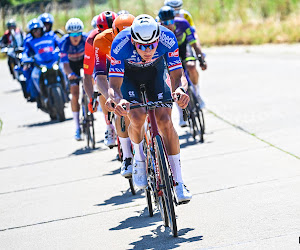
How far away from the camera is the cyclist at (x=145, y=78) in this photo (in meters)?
6.50

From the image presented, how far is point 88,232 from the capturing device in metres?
7.10

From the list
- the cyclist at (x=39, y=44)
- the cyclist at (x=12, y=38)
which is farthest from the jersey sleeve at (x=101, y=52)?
the cyclist at (x=12, y=38)

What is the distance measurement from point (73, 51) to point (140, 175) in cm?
566

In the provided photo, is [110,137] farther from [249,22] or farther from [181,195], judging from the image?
[249,22]

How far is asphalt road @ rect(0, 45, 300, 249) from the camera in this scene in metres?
6.57

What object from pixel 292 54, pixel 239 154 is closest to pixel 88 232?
pixel 239 154

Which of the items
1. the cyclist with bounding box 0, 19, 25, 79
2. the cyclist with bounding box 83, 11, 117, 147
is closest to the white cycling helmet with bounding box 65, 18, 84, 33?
the cyclist with bounding box 83, 11, 117, 147

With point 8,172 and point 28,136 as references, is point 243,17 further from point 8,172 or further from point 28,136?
point 8,172

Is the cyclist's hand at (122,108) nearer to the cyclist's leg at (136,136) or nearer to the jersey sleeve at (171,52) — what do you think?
the cyclist's leg at (136,136)

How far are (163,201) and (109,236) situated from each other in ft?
2.16

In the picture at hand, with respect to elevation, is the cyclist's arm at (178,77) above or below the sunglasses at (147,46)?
below

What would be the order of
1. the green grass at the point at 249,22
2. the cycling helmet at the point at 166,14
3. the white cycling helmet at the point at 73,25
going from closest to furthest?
the cycling helmet at the point at 166,14
the white cycling helmet at the point at 73,25
the green grass at the point at 249,22

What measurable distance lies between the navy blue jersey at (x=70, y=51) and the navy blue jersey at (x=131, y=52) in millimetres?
5498

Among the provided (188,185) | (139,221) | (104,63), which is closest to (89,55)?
(104,63)
